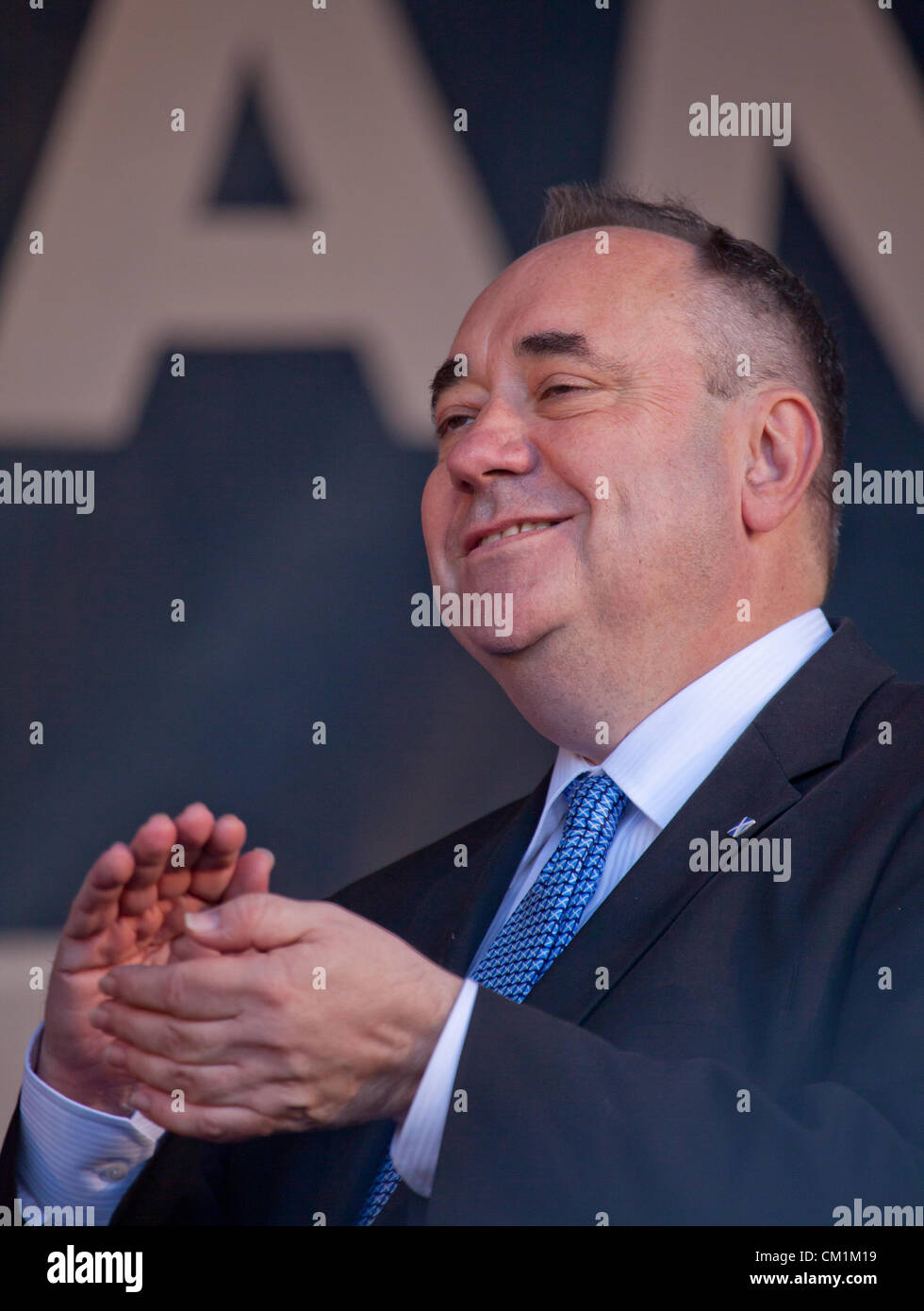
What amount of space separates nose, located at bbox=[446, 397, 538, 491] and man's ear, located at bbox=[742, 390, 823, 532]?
10.9 inches

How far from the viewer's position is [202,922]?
3.73 feet

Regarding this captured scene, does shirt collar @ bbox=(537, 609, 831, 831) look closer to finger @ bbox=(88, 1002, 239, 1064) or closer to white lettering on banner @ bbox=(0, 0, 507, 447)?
finger @ bbox=(88, 1002, 239, 1064)

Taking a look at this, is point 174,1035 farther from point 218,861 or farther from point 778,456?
point 778,456

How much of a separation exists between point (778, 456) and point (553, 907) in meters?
0.66

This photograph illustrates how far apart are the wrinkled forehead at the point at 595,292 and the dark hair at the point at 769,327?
47mm

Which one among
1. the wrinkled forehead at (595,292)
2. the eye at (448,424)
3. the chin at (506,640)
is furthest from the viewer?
the eye at (448,424)

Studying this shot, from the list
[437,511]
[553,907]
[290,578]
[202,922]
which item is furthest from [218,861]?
[290,578]

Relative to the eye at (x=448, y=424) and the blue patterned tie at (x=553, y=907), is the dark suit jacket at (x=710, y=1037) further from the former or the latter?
the eye at (x=448, y=424)

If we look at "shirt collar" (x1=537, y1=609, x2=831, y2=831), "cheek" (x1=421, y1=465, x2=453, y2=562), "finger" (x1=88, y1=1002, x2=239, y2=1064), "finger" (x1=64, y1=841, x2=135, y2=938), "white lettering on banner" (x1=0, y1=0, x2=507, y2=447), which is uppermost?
"white lettering on banner" (x1=0, y1=0, x2=507, y2=447)

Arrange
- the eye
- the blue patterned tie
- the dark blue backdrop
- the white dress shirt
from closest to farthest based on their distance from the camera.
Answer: the blue patterned tie, the white dress shirt, the eye, the dark blue backdrop

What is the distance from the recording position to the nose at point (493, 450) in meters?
1.83

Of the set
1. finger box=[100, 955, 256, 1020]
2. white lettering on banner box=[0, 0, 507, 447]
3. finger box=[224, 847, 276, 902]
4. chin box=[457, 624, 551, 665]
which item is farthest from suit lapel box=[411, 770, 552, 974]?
white lettering on banner box=[0, 0, 507, 447]

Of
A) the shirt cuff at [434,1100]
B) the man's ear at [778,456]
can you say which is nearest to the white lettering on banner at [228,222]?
the man's ear at [778,456]

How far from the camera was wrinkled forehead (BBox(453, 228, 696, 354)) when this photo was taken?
1.87 m
